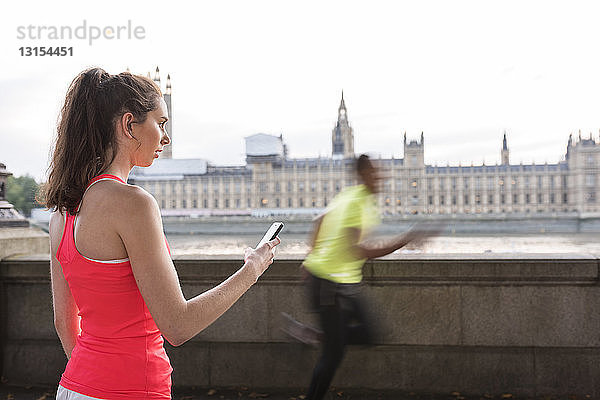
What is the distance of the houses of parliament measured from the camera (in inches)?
3061

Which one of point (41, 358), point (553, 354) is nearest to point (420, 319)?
point (553, 354)

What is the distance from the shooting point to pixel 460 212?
79.6 m

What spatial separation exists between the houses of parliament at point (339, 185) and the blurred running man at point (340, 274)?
7461 centimetres

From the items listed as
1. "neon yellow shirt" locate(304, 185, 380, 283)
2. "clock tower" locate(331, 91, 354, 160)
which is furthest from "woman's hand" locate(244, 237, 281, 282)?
"clock tower" locate(331, 91, 354, 160)

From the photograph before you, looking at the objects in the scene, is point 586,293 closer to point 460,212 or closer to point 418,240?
point 418,240

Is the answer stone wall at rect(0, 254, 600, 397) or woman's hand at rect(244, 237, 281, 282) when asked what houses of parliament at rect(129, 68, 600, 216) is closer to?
stone wall at rect(0, 254, 600, 397)

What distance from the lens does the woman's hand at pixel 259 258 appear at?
0.94m

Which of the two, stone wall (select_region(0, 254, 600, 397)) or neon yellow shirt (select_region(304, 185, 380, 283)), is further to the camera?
stone wall (select_region(0, 254, 600, 397))

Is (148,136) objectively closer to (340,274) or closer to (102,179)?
(102,179)

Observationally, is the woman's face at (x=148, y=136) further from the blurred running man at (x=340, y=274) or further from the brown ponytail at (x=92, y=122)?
the blurred running man at (x=340, y=274)

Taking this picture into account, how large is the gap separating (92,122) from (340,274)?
4.46 ft

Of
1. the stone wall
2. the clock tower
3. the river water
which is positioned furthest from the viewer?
the clock tower

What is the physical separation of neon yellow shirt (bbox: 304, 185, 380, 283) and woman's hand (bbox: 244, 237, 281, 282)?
1.13m

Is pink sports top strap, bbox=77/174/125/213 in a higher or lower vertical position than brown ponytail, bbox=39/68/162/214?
lower
